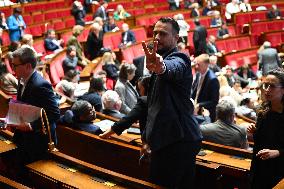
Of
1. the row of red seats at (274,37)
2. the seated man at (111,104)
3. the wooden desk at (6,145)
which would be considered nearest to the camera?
the wooden desk at (6,145)

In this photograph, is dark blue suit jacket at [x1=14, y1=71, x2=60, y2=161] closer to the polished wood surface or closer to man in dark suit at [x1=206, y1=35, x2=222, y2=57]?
the polished wood surface

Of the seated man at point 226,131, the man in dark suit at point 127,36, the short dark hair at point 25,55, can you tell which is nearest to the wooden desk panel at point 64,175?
the short dark hair at point 25,55

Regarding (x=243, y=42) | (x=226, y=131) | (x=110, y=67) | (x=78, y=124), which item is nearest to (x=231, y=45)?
(x=243, y=42)

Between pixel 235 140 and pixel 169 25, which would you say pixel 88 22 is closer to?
pixel 235 140

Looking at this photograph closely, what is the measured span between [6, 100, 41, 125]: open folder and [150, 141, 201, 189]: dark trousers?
0.59 metres

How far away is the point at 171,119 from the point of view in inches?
63.2

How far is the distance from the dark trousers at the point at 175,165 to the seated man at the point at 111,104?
1.29m

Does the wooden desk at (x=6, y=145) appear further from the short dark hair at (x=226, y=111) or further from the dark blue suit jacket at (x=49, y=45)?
the dark blue suit jacket at (x=49, y=45)

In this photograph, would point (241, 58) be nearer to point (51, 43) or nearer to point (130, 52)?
point (130, 52)

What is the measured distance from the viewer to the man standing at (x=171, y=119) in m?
1.59

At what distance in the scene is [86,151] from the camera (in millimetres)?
2471

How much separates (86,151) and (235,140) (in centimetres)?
75

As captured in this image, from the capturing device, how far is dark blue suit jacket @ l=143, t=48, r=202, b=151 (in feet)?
5.22

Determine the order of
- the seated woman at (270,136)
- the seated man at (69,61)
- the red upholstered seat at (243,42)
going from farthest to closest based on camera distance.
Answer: the red upholstered seat at (243,42) → the seated man at (69,61) → the seated woman at (270,136)
